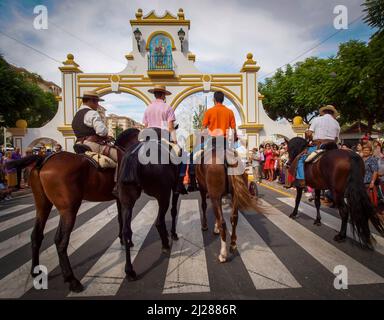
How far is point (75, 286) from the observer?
9.36ft

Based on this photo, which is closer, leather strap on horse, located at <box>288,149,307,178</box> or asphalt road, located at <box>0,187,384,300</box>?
asphalt road, located at <box>0,187,384,300</box>

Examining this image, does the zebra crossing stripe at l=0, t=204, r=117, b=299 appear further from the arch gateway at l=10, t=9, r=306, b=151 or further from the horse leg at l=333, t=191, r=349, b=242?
the arch gateway at l=10, t=9, r=306, b=151

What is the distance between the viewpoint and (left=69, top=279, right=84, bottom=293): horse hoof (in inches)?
112

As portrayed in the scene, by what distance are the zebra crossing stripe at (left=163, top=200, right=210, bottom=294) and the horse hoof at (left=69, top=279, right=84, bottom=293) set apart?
3.28 ft

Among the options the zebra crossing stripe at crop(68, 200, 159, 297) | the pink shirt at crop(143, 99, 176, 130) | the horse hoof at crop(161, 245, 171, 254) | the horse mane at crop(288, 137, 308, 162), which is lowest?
the zebra crossing stripe at crop(68, 200, 159, 297)

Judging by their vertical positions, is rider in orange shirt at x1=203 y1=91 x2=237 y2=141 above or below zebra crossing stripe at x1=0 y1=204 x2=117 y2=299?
above

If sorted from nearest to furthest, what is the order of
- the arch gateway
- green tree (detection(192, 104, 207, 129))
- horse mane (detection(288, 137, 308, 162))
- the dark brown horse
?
the dark brown horse
horse mane (detection(288, 137, 308, 162))
the arch gateway
green tree (detection(192, 104, 207, 129))

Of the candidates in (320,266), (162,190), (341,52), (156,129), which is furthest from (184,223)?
(341,52)

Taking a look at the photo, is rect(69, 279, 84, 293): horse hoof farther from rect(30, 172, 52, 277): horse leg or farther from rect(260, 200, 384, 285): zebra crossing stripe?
rect(260, 200, 384, 285): zebra crossing stripe

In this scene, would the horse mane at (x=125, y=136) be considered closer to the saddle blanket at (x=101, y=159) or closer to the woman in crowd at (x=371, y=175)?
the saddle blanket at (x=101, y=159)

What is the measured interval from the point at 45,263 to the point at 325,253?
4.25m

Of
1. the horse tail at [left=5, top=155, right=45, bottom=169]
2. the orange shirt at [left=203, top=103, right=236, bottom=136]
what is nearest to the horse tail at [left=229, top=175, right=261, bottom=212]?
the orange shirt at [left=203, top=103, right=236, bottom=136]

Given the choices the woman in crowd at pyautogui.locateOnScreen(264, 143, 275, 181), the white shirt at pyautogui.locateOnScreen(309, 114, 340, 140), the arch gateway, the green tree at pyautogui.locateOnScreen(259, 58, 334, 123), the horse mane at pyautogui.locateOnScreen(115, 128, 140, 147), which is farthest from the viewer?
the green tree at pyautogui.locateOnScreen(259, 58, 334, 123)
